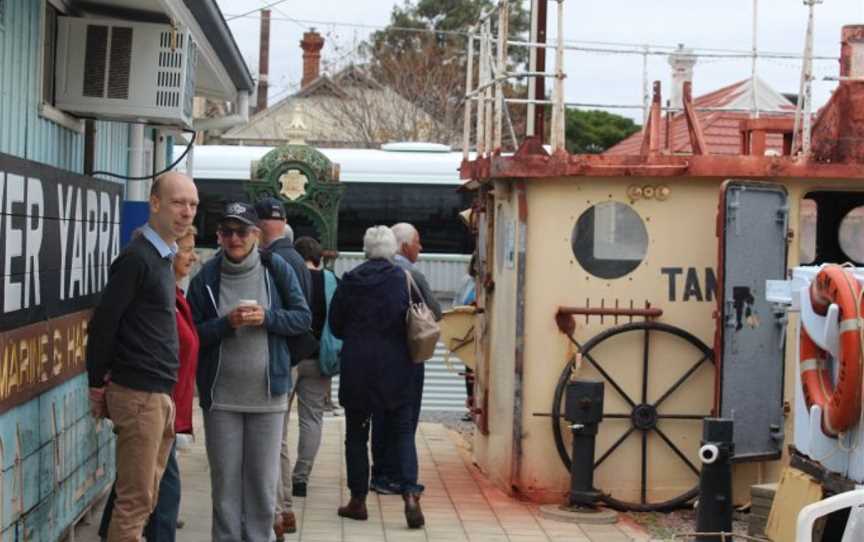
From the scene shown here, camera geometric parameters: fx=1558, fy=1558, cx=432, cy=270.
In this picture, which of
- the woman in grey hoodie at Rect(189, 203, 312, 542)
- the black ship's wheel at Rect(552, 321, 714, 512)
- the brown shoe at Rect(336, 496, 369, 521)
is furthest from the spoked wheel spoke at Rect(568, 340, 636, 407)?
the woman in grey hoodie at Rect(189, 203, 312, 542)

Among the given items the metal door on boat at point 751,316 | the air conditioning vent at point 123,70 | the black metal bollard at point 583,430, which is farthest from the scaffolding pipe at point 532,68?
the air conditioning vent at point 123,70

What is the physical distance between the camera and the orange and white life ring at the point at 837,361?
6820mm

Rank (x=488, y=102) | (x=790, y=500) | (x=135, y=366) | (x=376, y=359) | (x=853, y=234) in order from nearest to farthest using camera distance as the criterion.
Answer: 1. (x=135, y=366)
2. (x=790, y=500)
3. (x=376, y=359)
4. (x=853, y=234)
5. (x=488, y=102)

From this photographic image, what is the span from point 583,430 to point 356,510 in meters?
1.59

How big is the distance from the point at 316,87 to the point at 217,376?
3764 cm

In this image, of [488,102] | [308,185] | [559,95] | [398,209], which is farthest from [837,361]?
[398,209]

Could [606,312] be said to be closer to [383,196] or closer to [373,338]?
[373,338]

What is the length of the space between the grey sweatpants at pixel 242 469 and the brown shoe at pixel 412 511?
5.69ft

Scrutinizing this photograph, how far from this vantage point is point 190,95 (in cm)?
925

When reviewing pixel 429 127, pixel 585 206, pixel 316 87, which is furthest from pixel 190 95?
pixel 316 87

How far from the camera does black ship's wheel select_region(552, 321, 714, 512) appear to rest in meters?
10.7

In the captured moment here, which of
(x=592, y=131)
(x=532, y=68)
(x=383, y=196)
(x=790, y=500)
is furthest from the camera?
(x=592, y=131)

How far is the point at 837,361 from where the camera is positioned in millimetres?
7148

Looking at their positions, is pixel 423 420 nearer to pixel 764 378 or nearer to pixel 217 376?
pixel 764 378
